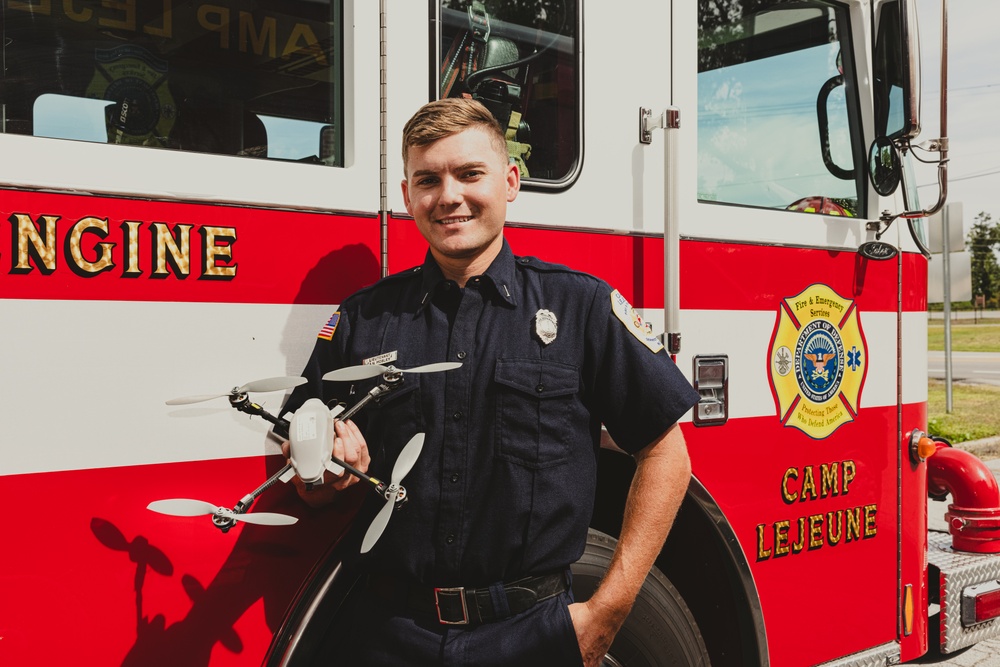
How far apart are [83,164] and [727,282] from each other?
1.53 m

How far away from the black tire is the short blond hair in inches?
38.2

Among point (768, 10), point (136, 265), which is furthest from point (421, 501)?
point (768, 10)

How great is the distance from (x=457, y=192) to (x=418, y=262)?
27 cm

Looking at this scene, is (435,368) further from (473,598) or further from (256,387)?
(473,598)

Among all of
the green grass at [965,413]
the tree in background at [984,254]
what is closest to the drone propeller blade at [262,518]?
the green grass at [965,413]

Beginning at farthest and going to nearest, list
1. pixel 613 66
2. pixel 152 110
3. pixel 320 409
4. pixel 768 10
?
pixel 768 10
pixel 613 66
pixel 152 110
pixel 320 409

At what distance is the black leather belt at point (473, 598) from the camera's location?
1.69 meters

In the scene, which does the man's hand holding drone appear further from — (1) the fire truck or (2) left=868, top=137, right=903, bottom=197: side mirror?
(2) left=868, top=137, right=903, bottom=197: side mirror

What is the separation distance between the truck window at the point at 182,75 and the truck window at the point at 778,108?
41.9 inches

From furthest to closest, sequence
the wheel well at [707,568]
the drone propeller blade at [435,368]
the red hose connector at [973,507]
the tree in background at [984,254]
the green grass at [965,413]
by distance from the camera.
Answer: the tree in background at [984,254] < the green grass at [965,413] < the red hose connector at [973,507] < the wheel well at [707,568] < the drone propeller blade at [435,368]

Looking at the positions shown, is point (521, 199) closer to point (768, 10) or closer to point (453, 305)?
point (453, 305)

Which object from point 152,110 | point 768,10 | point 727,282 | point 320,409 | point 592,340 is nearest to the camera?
point 320,409

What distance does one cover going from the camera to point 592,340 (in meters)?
1.80

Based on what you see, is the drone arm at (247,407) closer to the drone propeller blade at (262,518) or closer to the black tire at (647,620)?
the drone propeller blade at (262,518)
